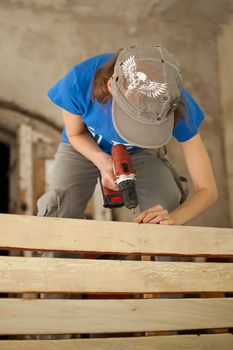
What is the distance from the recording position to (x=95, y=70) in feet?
5.54

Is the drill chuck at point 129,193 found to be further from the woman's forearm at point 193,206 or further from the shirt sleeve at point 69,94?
the shirt sleeve at point 69,94

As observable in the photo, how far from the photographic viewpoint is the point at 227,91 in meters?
3.95

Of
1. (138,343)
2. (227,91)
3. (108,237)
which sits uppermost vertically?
(227,91)

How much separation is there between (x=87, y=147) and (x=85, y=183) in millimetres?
212

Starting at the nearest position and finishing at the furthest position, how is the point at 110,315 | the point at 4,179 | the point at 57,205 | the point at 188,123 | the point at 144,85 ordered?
the point at 110,315 < the point at 144,85 < the point at 188,123 < the point at 57,205 < the point at 4,179

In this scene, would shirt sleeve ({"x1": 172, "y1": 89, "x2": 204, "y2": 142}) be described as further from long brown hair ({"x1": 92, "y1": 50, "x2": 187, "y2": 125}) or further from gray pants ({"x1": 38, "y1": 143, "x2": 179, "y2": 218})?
gray pants ({"x1": 38, "y1": 143, "x2": 179, "y2": 218})

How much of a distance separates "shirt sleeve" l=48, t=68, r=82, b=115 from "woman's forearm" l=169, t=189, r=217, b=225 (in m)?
0.52

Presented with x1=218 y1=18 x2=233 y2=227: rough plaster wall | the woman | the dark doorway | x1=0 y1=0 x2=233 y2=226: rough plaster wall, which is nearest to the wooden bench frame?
the woman

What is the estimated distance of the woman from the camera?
144 centimetres

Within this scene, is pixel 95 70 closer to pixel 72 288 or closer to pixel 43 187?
pixel 72 288

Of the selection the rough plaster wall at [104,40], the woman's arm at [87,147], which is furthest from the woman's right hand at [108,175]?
the rough plaster wall at [104,40]

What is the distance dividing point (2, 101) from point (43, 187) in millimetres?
685

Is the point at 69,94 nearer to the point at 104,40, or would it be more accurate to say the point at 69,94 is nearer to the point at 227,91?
the point at 104,40

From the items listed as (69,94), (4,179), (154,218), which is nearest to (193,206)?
(154,218)
